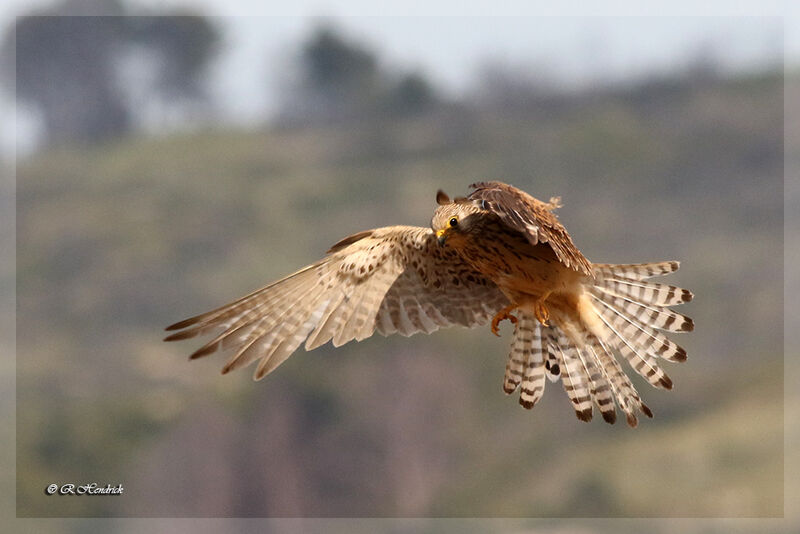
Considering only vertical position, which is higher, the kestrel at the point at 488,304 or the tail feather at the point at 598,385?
the kestrel at the point at 488,304

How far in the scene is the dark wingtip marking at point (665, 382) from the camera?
4566 mm

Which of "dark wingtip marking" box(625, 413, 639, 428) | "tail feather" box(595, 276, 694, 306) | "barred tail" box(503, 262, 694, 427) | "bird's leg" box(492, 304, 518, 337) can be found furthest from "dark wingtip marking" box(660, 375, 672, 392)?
"bird's leg" box(492, 304, 518, 337)

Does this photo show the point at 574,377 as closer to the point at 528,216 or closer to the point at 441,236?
the point at 441,236

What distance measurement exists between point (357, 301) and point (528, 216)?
3.89 feet

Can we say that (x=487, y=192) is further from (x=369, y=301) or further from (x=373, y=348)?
(x=373, y=348)

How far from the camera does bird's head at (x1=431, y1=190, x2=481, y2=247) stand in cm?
440

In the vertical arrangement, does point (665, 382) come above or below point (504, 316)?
below

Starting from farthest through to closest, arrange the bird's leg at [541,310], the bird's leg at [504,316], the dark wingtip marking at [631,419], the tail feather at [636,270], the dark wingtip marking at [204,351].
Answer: the bird's leg at [504,316], the bird's leg at [541,310], the tail feather at [636,270], the dark wingtip marking at [631,419], the dark wingtip marking at [204,351]

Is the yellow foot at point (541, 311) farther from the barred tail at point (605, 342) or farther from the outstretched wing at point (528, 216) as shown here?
the outstretched wing at point (528, 216)

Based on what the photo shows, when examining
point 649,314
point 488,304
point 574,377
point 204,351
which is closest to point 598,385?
point 574,377

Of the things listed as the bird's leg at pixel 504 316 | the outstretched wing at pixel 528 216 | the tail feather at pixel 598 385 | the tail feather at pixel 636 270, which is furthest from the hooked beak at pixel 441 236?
the tail feather at pixel 598 385

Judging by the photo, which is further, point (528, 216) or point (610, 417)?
point (610, 417)

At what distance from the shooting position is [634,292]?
15.8 feet

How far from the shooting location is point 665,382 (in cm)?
461
